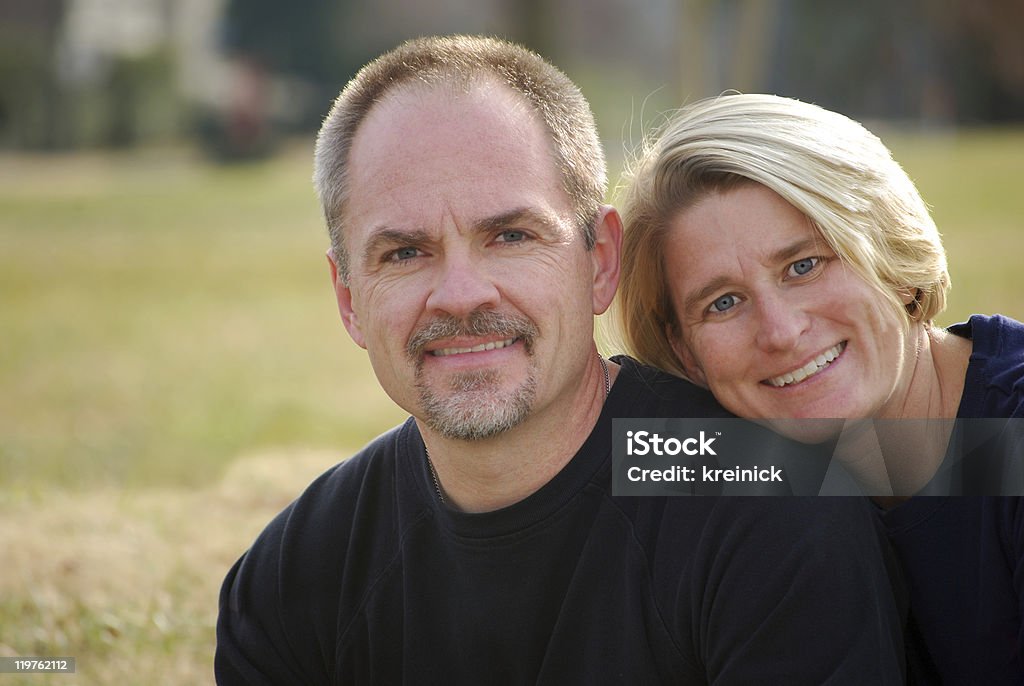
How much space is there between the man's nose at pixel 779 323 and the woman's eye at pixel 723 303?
9cm

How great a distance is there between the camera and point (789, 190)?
8.54 ft

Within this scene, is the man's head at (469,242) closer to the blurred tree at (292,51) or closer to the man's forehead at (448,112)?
the man's forehead at (448,112)

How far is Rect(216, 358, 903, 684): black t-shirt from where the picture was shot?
2.29m

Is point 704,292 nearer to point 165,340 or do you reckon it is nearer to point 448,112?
point 448,112

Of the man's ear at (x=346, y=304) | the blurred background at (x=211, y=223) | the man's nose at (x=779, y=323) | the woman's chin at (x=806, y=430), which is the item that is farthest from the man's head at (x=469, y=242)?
the blurred background at (x=211, y=223)

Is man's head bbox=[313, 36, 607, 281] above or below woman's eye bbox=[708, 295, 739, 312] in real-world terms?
above

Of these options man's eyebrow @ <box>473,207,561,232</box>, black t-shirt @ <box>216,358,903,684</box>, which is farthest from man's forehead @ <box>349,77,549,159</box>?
black t-shirt @ <box>216,358,903,684</box>

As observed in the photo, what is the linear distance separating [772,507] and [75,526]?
12.0 feet

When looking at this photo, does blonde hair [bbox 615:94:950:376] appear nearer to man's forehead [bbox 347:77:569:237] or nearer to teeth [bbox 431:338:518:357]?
man's forehead [bbox 347:77:569:237]

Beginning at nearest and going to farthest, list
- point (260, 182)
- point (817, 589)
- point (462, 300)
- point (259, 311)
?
point (817, 589) < point (462, 300) < point (259, 311) < point (260, 182)

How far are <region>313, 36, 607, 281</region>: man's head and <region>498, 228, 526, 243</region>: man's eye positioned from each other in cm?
18

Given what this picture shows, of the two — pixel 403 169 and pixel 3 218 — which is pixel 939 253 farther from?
pixel 3 218

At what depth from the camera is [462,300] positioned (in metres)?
2.54

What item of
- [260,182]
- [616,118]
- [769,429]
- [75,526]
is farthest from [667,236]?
[616,118]
